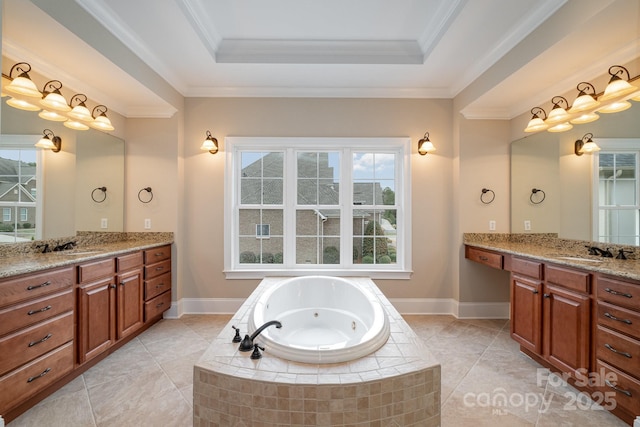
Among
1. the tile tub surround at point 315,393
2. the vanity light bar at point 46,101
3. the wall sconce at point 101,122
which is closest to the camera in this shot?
the tile tub surround at point 315,393

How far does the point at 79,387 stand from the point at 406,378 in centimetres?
227

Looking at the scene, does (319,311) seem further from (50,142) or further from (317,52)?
(50,142)

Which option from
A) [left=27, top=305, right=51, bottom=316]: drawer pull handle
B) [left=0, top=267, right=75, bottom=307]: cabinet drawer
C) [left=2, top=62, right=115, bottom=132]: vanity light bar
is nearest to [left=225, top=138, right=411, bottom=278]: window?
[left=2, top=62, right=115, bottom=132]: vanity light bar

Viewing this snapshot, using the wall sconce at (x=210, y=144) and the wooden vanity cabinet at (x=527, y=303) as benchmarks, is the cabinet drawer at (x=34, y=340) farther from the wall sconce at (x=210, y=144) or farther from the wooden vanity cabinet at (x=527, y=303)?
the wooden vanity cabinet at (x=527, y=303)

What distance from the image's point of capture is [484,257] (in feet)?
9.52

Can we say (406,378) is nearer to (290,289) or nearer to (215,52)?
(290,289)

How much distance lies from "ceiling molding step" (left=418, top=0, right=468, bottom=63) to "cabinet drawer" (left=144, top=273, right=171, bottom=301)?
3.53 metres

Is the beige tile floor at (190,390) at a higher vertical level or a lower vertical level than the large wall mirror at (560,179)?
lower

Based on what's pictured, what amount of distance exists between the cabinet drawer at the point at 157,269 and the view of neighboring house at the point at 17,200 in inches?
35.7

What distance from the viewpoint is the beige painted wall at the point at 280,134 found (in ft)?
10.9

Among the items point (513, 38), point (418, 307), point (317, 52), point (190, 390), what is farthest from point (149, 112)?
point (418, 307)

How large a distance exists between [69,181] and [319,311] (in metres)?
2.62

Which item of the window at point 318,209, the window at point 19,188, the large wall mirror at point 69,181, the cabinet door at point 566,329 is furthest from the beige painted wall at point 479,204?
the window at point 19,188

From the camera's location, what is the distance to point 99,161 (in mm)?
2896
